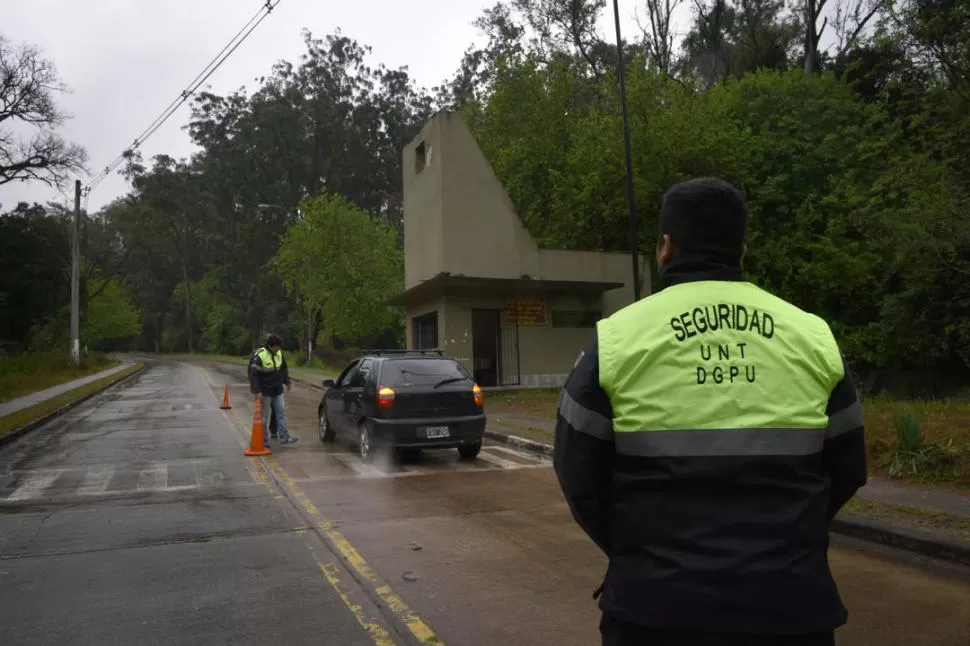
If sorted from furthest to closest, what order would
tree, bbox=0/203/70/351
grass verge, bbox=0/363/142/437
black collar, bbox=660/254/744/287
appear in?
tree, bbox=0/203/70/351 → grass verge, bbox=0/363/142/437 → black collar, bbox=660/254/744/287

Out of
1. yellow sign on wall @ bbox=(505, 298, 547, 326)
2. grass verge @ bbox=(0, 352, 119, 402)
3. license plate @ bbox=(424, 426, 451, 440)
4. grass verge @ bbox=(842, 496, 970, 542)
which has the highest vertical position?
yellow sign on wall @ bbox=(505, 298, 547, 326)

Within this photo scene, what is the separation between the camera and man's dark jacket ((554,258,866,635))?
1904mm

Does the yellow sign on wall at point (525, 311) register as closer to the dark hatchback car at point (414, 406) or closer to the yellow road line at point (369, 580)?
the dark hatchback car at point (414, 406)

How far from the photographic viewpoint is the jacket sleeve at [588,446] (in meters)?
2.08

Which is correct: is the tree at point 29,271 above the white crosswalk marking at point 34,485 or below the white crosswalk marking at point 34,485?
above

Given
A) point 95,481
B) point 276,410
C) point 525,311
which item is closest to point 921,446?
point 276,410

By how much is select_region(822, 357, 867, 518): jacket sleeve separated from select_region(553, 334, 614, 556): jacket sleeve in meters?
0.60

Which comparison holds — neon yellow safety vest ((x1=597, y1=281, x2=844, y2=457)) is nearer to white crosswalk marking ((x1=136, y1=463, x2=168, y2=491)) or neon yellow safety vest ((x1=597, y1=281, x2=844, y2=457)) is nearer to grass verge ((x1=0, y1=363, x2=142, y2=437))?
white crosswalk marking ((x1=136, y1=463, x2=168, y2=491))

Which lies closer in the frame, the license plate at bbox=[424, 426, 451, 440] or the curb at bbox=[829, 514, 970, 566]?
the curb at bbox=[829, 514, 970, 566]

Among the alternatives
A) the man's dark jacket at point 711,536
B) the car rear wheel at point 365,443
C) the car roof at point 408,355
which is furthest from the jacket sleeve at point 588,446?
the car roof at point 408,355

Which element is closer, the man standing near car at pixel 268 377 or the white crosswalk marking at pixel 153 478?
the white crosswalk marking at pixel 153 478

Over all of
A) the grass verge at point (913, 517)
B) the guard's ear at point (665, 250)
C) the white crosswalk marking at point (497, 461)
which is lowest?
the white crosswalk marking at point (497, 461)

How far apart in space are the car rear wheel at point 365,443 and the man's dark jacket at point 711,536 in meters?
9.90

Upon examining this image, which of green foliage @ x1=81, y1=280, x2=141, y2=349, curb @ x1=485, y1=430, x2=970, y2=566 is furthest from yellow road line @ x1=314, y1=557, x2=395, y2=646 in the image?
green foliage @ x1=81, y1=280, x2=141, y2=349
